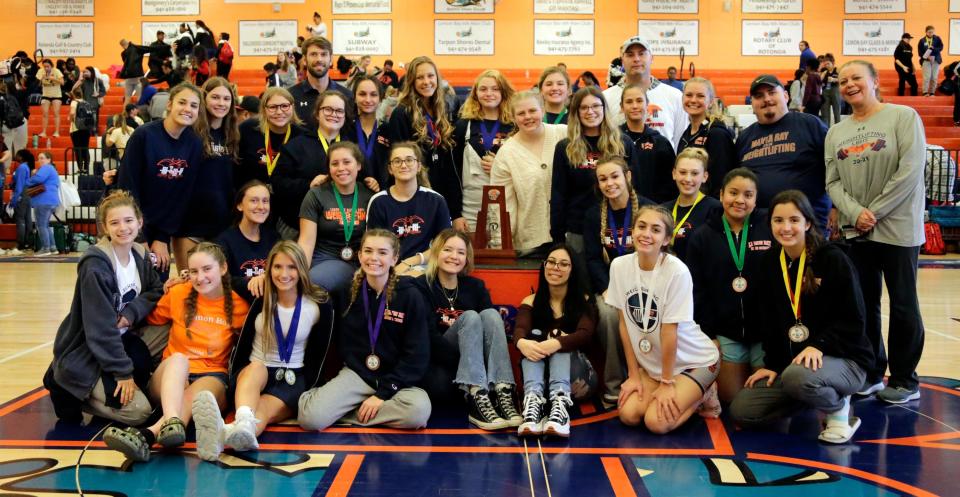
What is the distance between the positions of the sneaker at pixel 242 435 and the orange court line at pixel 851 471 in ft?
6.99

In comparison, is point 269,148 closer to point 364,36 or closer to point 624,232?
point 624,232

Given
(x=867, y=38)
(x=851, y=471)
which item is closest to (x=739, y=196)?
(x=851, y=471)

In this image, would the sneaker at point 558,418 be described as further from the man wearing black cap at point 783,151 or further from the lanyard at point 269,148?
the lanyard at point 269,148

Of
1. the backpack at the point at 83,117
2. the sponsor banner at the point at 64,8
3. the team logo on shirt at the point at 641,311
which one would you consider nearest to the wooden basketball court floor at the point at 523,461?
the team logo on shirt at the point at 641,311

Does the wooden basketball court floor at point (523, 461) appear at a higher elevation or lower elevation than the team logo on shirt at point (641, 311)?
lower

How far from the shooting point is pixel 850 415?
428cm

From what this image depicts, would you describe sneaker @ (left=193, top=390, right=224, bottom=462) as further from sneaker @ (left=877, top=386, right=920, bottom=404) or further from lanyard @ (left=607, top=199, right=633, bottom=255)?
sneaker @ (left=877, top=386, right=920, bottom=404)

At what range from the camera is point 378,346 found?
4.27 metres

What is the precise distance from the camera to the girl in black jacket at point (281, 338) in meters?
4.15

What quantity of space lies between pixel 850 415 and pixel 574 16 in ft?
60.7

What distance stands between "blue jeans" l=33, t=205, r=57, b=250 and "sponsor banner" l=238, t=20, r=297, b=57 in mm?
9460

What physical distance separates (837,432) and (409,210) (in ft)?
7.95

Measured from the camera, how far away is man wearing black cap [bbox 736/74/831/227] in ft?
15.8

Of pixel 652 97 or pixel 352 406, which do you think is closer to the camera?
pixel 352 406
